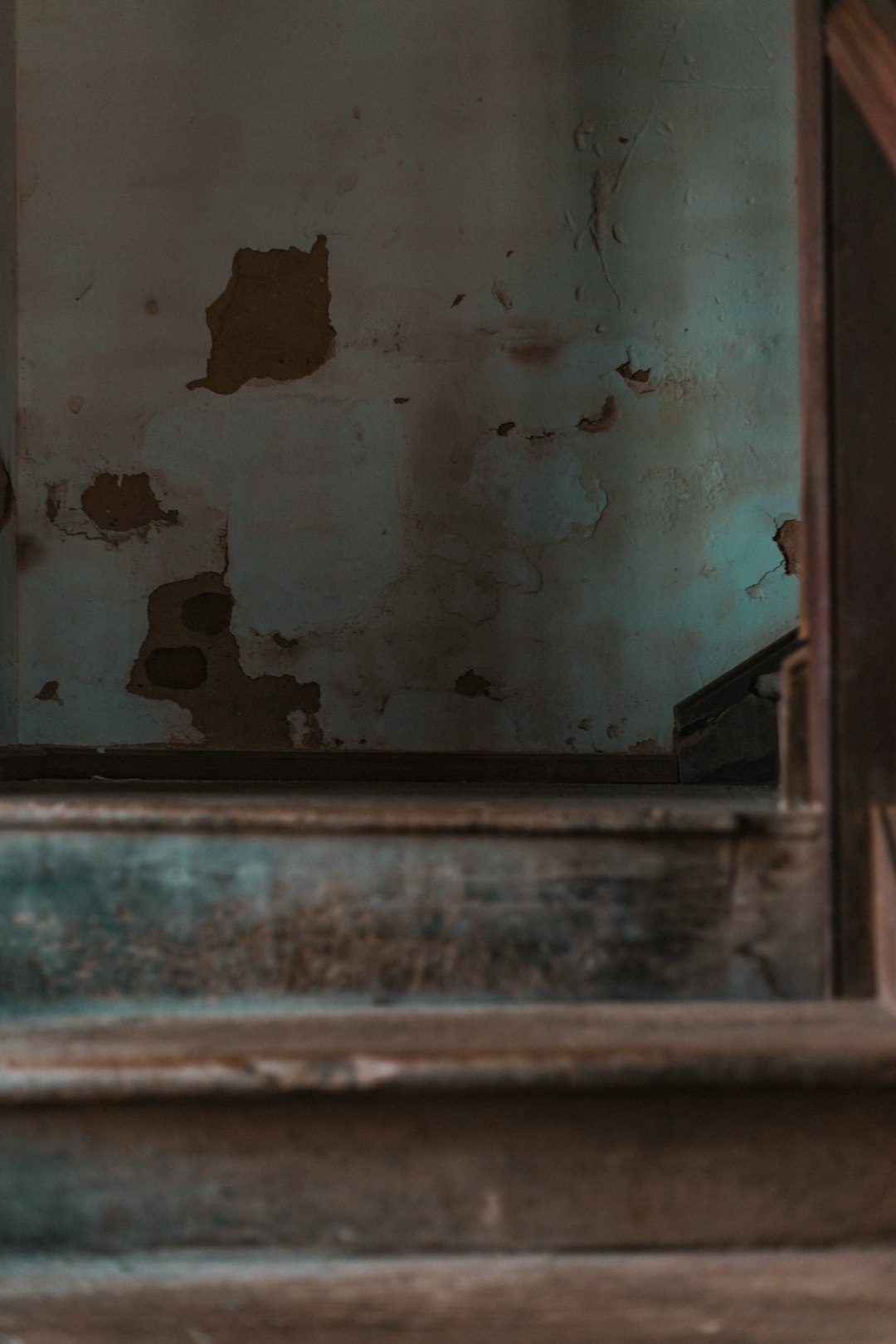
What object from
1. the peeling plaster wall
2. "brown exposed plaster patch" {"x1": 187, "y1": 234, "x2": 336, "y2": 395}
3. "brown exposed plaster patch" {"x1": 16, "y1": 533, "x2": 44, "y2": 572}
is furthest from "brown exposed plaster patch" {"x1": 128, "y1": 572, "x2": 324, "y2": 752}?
"brown exposed plaster patch" {"x1": 187, "y1": 234, "x2": 336, "y2": 395}

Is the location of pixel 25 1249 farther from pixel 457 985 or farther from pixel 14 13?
pixel 14 13

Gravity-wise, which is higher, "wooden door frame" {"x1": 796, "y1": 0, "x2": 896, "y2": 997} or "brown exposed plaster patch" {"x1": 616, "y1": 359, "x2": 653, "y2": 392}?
"brown exposed plaster patch" {"x1": 616, "y1": 359, "x2": 653, "y2": 392}

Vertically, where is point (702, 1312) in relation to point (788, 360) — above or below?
below

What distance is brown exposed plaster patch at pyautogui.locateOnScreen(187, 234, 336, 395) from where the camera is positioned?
3.26 meters

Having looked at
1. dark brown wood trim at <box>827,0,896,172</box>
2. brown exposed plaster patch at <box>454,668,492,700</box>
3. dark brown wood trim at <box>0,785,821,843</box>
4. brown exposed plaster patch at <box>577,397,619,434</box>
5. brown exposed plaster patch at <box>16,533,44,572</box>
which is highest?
brown exposed plaster patch at <box>577,397,619,434</box>

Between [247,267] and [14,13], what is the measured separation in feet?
3.58

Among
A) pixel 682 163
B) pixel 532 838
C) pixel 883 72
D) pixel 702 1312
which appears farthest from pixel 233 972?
pixel 682 163

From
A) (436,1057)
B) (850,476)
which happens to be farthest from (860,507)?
(436,1057)

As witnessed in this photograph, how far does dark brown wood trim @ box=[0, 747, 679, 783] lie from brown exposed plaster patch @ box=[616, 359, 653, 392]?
1170 mm

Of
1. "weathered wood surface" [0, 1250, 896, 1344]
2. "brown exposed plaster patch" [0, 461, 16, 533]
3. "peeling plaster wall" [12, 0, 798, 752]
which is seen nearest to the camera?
"weathered wood surface" [0, 1250, 896, 1344]

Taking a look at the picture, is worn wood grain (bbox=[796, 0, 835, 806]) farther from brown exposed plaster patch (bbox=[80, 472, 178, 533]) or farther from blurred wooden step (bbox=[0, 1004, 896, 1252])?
brown exposed plaster patch (bbox=[80, 472, 178, 533])

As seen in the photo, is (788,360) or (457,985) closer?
(457,985)

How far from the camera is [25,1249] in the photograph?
2.78 feet

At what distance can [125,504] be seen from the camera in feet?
10.7
